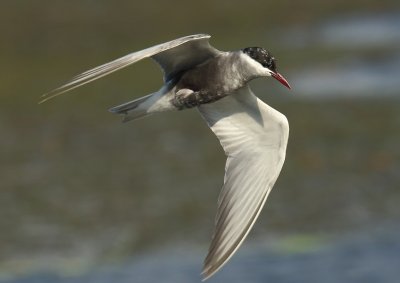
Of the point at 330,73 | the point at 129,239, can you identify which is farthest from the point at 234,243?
the point at 330,73

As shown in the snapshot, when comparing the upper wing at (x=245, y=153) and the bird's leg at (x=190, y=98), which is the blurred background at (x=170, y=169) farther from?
the bird's leg at (x=190, y=98)

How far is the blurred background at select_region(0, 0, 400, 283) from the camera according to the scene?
14.6 meters

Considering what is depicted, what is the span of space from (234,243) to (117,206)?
267 inches

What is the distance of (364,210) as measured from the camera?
52.1 ft

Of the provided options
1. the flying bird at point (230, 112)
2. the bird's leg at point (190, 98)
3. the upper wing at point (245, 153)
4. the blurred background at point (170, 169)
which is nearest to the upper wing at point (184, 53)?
the flying bird at point (230, 112)

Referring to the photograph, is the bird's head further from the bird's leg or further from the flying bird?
the bird's leg

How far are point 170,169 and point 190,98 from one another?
7817 mm

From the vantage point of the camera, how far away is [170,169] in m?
17.0

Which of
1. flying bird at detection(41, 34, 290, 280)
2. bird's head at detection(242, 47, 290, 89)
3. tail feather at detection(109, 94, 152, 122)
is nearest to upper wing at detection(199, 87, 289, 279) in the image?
flying bird at detection(41, 34, 290, 280)

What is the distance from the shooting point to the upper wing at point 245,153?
30.8 ft

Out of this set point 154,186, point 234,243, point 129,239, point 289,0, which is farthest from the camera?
point 289,0

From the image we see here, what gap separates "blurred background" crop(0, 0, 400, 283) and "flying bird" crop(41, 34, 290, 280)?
456cm

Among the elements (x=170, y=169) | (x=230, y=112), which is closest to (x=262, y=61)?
(x=230, y=112)

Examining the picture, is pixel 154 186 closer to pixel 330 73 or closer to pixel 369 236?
pixel 369 236
